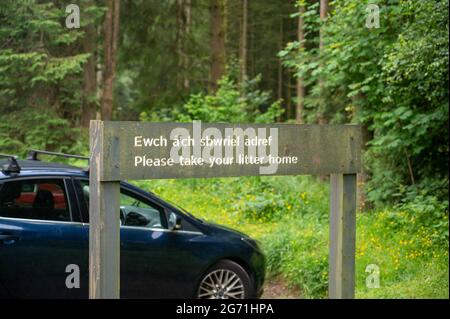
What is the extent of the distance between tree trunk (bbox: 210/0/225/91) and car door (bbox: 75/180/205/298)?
15.0 metres

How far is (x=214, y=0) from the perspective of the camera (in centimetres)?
2098

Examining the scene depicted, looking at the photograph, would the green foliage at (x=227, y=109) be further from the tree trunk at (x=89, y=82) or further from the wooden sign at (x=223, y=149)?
the wooden sign at (x=223, y=149)

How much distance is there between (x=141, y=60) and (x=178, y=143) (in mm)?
16949

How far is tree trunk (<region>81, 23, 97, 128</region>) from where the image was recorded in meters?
16.5

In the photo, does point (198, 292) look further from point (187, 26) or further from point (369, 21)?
point (187, 26)

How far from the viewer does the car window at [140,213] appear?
20.9ft

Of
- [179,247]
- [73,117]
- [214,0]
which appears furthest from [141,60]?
[179,247]

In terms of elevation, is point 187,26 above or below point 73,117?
above

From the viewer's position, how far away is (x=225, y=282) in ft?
21.9

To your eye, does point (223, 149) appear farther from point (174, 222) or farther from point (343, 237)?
point (174, 222)

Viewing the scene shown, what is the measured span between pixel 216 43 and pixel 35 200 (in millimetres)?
16089

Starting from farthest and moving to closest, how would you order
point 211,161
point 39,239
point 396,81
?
point 396,81, point 39,239, point 211,161

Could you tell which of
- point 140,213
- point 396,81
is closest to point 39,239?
point 140,213
